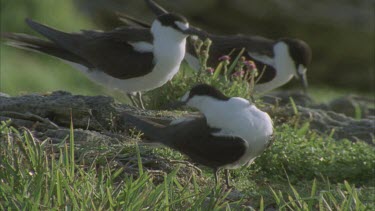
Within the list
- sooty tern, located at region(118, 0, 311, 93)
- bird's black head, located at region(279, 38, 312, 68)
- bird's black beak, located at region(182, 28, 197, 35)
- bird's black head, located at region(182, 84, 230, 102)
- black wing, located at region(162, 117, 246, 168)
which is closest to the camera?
black wing, located at region(162, 117, 246, 168)

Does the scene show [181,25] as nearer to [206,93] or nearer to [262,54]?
[262,54]

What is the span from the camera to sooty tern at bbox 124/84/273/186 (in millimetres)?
6277

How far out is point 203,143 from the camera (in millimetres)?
6355

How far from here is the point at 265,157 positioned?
24.2ft

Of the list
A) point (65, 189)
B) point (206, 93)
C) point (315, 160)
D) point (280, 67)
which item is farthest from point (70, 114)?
point (280, 67)

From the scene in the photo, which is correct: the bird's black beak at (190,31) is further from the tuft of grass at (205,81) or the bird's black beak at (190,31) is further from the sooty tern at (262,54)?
the sooty tern at (262,54)

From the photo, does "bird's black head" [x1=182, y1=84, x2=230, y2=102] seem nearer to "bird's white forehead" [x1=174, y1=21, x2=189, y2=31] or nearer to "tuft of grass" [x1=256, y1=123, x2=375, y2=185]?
"tuft of grass" [x1=256, y1=123, x2=375, y2=185]

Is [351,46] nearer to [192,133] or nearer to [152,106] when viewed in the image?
[152,106]

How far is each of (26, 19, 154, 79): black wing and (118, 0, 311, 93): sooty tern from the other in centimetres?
95

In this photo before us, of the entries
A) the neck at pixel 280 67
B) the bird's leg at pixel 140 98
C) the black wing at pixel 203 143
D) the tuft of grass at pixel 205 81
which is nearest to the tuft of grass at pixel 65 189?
the black wing at pixel 203 143

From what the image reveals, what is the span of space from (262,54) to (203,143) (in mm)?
3173

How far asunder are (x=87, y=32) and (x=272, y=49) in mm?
1780

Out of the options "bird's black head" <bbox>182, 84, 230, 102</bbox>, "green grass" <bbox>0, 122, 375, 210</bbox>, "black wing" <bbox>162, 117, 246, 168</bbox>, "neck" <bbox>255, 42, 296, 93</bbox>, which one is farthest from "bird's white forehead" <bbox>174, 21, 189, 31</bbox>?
"black wing" <bbox>162, 117, 246, 168</bbox>

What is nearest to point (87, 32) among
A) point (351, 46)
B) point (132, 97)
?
point (132, 97)
